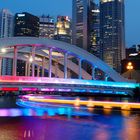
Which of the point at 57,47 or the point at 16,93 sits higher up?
the point at 57,47

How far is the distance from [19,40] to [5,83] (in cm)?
1608

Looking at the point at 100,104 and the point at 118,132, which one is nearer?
the point at 118,132

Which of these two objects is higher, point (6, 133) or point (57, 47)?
point (57, 47)

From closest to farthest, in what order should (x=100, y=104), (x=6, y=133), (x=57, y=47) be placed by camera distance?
1. (x=6, y=133)
2. (x=100, y=104)
3. (x=57, y=47)

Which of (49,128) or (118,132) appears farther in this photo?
(49,128)

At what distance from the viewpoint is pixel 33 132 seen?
52.0 feet

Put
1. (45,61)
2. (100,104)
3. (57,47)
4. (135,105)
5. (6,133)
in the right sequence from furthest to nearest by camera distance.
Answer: (45,61)
(57,47)
(100,104)
(135,105)
(6,133)

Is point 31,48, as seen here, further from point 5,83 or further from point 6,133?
point 6,133

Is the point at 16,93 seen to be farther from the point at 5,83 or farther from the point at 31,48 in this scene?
the point at 5,83

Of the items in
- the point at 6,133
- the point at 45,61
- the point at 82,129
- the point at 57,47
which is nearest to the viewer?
the point at 6,133

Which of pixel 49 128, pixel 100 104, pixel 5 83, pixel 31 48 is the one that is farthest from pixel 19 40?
pixel 49 128

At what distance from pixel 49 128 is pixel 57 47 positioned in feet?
227

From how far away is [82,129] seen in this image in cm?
1712

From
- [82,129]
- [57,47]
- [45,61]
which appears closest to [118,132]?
[82,129]
